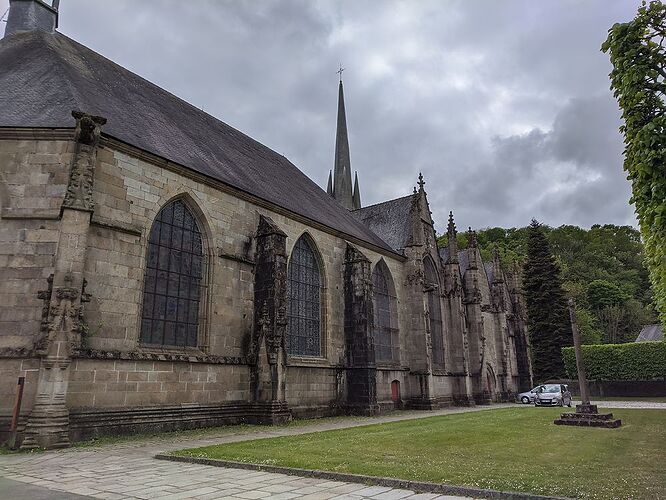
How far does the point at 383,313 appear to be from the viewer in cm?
2572

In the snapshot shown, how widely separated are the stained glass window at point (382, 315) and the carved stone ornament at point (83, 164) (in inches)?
611

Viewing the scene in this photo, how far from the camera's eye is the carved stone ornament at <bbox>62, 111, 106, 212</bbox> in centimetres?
1196

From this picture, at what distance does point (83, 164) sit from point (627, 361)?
41577mm

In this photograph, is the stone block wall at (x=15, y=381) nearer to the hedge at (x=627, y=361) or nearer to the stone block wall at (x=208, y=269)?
the stone block wall at (x=208, y=269)

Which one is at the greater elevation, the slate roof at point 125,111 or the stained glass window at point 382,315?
the slate roof at point 125,111

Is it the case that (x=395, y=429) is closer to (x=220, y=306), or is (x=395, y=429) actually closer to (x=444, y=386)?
(x=220, y=306)

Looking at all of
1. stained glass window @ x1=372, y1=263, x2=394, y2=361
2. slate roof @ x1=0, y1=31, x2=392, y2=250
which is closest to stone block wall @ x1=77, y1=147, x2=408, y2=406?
slate roof @ x1=0, y1=31, x2=392, y2=250

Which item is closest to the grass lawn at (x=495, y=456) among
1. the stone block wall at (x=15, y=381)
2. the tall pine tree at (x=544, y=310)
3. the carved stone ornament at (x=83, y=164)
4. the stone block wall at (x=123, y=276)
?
the stone block wall at (x=123, y=276)

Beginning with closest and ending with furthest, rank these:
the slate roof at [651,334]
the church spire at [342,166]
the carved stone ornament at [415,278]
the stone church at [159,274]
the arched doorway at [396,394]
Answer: the stone church at [159,274] < the arched doorway at [396,394] < the carved stone ornament at [415,278] < the church spire at [342,166] < the slate roof at [651,334]

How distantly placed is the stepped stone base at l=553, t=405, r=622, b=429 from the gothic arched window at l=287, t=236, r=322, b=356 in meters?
9.52

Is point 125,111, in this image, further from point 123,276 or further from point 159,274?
point 123,276

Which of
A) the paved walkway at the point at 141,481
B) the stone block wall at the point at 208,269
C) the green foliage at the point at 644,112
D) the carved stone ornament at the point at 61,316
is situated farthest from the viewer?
the stone block wall at the point at 208,269

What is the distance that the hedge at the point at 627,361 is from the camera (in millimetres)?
37688

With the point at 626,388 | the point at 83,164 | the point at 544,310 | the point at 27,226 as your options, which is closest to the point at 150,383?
the point at 27,226
